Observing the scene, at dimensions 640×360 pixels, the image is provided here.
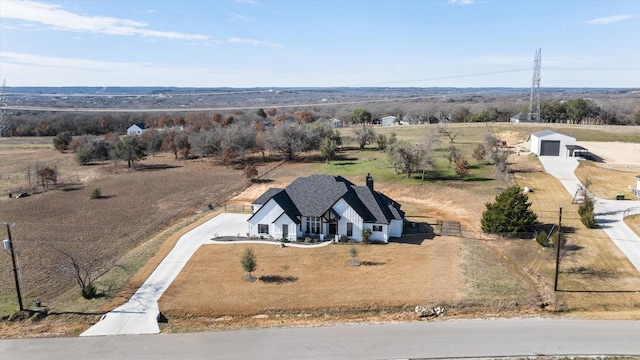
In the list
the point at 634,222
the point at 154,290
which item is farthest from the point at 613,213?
the point at 154,290

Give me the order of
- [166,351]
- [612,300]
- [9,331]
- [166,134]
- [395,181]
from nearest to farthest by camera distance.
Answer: [166,351], [9,331], [612,300], [395,181], [166,134]

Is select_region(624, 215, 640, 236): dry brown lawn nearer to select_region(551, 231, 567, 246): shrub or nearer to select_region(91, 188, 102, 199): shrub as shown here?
select_region(551, 231, 567, 246): shrub

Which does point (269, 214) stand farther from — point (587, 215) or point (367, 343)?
point (587, 215)

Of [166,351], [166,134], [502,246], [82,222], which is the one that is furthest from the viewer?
[166,134]

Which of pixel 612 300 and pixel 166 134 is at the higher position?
pixel 166 134

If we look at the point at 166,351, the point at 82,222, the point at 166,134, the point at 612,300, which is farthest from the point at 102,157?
the point at 612,300

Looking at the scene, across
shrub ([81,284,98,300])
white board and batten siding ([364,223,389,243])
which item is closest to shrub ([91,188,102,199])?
shrub ([81,284,98,300])

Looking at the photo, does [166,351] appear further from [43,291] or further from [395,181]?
[395,181]
